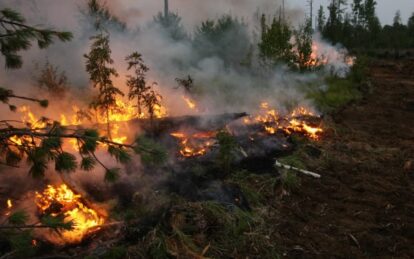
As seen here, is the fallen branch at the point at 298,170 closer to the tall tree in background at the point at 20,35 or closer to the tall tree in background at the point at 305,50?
the tall tree in background at the point at 20,35

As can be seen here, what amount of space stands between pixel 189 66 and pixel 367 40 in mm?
33381

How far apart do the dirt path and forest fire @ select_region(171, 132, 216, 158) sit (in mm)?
2209

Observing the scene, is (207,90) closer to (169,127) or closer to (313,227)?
(169,127)

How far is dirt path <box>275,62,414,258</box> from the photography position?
5.51 metres

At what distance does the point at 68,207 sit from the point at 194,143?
3.51 m

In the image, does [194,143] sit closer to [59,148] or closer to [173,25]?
[59,148]

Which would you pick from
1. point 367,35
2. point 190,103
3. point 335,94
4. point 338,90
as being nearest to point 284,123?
point 190,103

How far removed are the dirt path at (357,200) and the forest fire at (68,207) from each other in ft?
8.99

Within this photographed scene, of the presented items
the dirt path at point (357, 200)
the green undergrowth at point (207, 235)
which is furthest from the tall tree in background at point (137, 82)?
the dirt path at point (357, 200)

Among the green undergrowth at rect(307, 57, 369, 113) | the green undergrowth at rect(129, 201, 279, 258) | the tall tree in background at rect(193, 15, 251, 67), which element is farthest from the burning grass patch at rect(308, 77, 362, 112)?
the green undergrowth at rect(129, 201, 279, 258)

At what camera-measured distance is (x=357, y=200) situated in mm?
6910

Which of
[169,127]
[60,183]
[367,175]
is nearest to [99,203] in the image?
[60,183]

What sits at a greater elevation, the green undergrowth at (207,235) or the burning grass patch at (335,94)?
the burning grass patch at (335,94)

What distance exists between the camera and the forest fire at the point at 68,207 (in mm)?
5285
